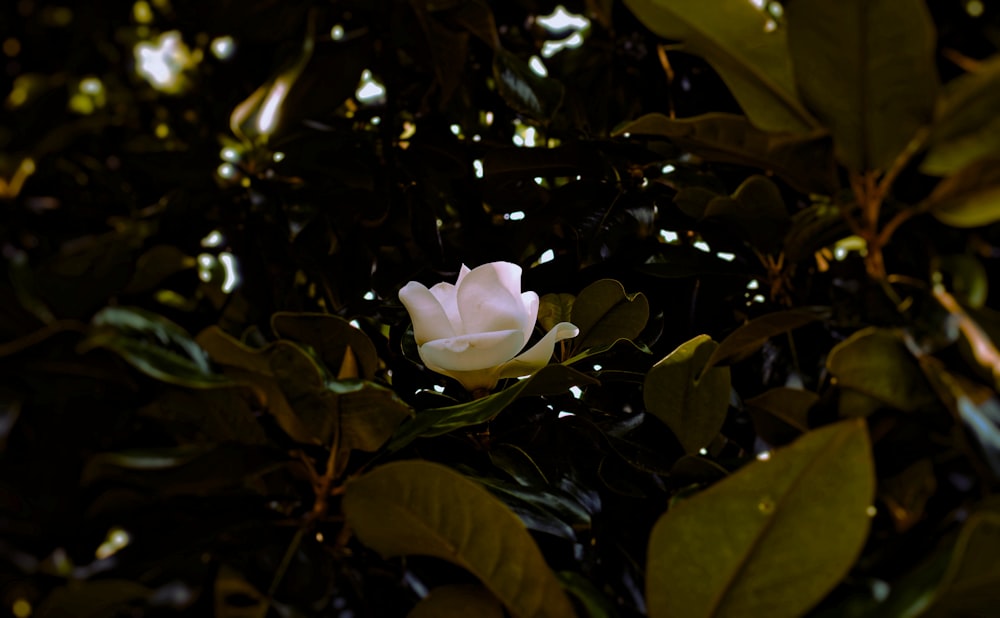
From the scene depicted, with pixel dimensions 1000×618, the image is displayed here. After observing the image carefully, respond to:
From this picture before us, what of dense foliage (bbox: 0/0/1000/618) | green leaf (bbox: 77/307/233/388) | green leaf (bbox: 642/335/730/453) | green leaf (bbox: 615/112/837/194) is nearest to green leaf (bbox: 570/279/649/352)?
dense foliage (bbox: 0/0/1000/618)

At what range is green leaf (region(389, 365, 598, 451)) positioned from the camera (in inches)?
27.2

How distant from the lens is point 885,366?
569 mm

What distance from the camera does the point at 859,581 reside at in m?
0.57

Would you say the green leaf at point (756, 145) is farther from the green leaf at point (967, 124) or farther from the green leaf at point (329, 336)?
the green leaf at point (329, 336)

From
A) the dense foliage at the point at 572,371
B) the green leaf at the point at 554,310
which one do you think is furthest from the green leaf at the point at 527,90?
the green leaf at the point at 554,310

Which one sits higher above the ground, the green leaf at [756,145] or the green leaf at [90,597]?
the green leaf at [756,145]

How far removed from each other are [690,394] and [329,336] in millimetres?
355

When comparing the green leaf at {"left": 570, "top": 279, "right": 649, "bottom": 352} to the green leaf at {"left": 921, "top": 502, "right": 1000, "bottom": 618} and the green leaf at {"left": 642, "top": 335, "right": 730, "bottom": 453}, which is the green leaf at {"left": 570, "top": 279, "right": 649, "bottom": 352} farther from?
the green leaf at {"left": 921, "top": 502, "right": 1000, "bottom": 618}

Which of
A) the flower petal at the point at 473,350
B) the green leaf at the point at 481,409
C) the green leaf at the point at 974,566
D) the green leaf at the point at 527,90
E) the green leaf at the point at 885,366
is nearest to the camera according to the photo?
the green leaf at the point at 974,566

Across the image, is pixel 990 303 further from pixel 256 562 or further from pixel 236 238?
pixel 236 238

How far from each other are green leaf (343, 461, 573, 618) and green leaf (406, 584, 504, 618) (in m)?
0.03

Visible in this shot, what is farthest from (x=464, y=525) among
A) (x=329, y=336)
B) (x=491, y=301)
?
(x=491, y=301)

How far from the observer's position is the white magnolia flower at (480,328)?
0.83 meters

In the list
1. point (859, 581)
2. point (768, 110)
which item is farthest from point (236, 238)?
point (859, 581)
